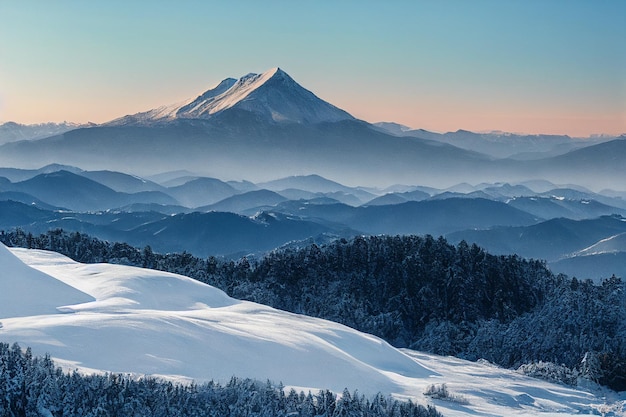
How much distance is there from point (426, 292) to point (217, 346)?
3561cm

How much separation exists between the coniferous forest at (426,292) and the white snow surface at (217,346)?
17253mm

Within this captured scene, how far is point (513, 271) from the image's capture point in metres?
57.1

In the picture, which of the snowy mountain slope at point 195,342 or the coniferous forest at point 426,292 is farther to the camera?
the coniferous forest at point 426,292

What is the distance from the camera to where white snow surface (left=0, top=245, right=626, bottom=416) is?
1897 cm

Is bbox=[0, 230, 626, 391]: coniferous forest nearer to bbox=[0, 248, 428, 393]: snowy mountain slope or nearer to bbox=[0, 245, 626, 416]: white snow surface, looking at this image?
bbox=[0, 245, 626, 416]: white snow surface

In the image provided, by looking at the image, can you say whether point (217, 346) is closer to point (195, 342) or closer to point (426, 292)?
point (195, 342)

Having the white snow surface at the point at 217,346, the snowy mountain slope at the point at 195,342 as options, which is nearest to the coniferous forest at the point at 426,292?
the white snow surface at the point at 217,346

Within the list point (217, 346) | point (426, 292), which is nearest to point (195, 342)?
point (217, 346)

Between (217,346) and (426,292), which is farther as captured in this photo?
(426,292)

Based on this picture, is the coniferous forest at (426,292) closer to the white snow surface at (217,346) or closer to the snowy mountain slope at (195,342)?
the white snow surface at (217,346)

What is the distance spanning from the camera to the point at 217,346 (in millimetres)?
20672

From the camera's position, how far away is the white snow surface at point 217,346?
19.0 meters

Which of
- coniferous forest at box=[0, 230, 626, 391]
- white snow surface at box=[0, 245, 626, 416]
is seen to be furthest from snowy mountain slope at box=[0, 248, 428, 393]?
coniferous forest at box=[0, 230, 626, 391]

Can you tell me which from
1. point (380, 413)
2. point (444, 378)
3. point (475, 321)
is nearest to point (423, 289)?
point (475, 321)
